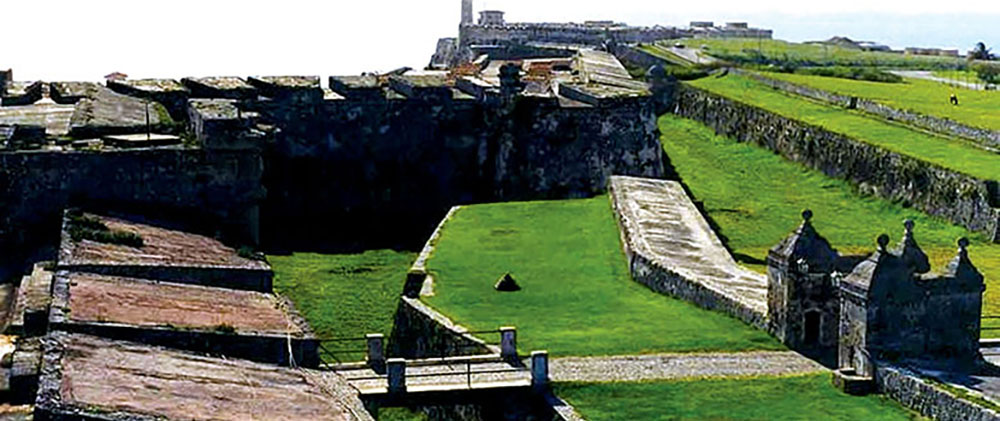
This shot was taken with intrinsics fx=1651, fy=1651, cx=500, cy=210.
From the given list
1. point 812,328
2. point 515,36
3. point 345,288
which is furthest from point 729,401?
point 515,36

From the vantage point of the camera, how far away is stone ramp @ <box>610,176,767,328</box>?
101 feet

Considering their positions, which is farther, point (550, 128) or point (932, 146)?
point (932, 146)

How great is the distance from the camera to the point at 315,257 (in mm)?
44125

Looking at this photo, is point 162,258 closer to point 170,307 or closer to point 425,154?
point 170,307

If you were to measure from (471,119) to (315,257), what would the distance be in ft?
24.9

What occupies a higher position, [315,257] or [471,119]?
[471,119]

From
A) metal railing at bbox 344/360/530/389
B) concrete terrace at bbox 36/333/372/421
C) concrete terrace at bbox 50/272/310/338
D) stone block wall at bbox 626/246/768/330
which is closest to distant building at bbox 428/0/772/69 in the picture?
stone block wall at bbox 626/246/768/330

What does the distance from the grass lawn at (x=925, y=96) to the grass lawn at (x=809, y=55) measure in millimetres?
13966

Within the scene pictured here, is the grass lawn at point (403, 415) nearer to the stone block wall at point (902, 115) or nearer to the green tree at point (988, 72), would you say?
the stone block wall at point (902, 115)

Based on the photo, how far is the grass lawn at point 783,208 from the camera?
4169 centimetres

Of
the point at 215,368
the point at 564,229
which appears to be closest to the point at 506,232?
the point at 564,229

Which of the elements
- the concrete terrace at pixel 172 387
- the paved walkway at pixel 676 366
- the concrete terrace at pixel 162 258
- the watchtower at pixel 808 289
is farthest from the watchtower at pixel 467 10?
the concrete terrace at pixel 172 387

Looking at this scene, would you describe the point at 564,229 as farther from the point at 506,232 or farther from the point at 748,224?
the point at 748,224

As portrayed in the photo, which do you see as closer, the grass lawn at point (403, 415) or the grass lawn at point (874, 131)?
the grass lawn at point (403, 415)
